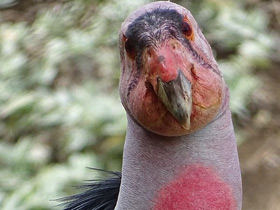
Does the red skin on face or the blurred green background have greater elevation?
the red skin on face

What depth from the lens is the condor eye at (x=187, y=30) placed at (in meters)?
1.48

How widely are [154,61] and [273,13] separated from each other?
142 inches

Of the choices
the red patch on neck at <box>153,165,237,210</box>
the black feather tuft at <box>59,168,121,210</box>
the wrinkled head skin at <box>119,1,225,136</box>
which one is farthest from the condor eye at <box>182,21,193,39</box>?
the black feather tuft at <box>59,168,121,210</box>

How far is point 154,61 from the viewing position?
4.69 ft

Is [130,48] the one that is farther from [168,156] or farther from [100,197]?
[100,197]

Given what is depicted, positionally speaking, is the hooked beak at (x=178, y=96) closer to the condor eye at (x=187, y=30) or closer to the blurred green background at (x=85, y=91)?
the condor eye at (x=187, y=30)

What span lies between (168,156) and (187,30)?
30 centimetres

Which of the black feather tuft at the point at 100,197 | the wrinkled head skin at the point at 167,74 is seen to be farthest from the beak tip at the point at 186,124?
the black feather tuft at the point at 100,197

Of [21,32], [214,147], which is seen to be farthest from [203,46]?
[21,32]

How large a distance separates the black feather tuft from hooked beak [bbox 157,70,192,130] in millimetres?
527

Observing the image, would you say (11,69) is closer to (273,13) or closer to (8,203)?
(8,203)

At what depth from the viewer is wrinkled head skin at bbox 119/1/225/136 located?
1.42 metres

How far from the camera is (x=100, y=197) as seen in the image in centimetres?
191

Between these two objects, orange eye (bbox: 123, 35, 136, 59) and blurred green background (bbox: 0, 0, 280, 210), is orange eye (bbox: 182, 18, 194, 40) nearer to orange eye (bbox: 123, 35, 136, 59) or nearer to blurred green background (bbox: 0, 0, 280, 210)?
orange eye (bbox: 123, 35, 136, 59)
